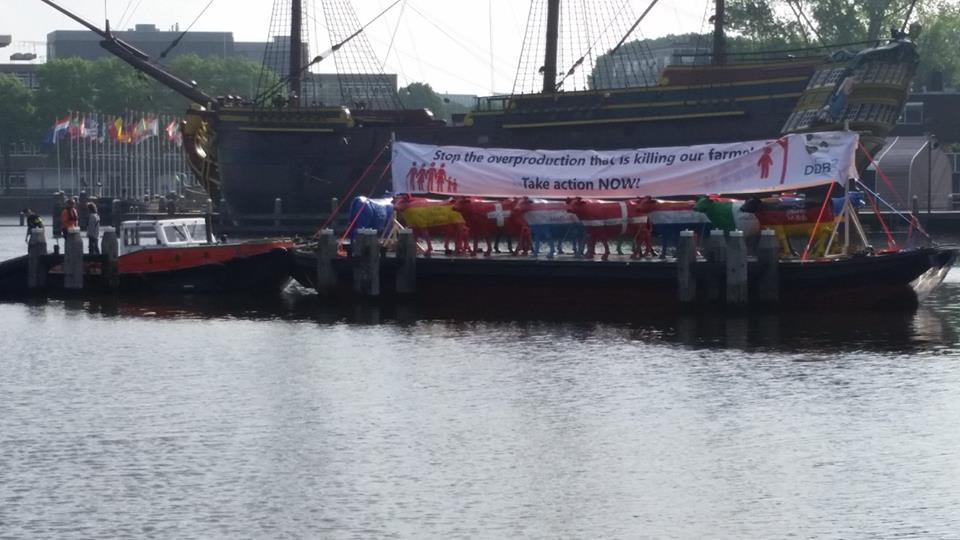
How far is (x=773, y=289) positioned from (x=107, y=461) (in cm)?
1994

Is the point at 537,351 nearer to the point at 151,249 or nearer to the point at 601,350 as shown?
the point at 601,350

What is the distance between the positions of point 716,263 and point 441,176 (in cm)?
963

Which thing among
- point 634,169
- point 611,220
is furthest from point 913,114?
point 611,220

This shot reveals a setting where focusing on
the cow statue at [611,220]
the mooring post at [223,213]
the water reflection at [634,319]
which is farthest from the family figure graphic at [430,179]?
the mooring post at [223,213]

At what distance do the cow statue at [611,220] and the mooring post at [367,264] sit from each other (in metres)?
4.94

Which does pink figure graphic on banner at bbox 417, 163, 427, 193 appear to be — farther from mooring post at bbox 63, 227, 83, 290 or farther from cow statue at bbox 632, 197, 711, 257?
mooring post at bbox 63, 227, 83, 290

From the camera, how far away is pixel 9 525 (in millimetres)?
23438

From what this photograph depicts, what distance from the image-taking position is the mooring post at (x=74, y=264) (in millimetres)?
48469

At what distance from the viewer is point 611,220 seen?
45438 mm

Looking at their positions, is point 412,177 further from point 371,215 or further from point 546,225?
point 546,225

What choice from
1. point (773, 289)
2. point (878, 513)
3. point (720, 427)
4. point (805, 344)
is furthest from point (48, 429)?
point (773, 289)

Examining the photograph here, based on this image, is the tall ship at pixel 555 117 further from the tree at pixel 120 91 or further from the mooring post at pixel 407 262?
the tree at pixel 120 91

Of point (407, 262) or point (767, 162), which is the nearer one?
point (407, 262)

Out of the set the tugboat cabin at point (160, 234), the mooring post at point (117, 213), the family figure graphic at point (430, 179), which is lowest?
the mooring post at point (117, 213)
